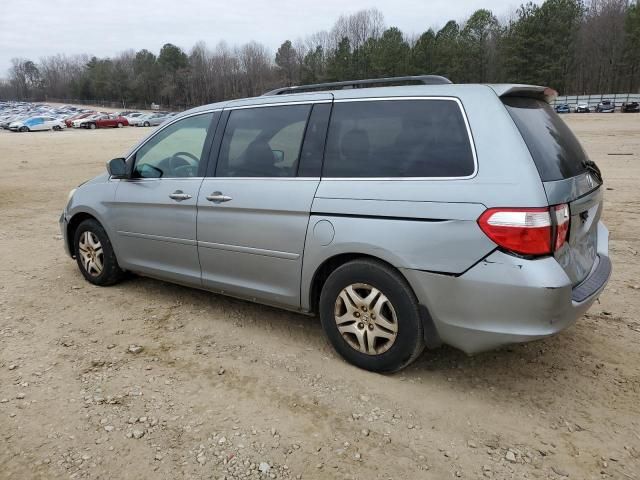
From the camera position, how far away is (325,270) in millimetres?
3527

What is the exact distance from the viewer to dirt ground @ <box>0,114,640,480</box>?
262 cm

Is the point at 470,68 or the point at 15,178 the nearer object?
the point at 15,178

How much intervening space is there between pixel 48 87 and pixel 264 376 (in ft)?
549

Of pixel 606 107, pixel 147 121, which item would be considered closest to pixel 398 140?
pixel 147 121

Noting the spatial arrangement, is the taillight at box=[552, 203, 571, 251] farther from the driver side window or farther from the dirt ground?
the driver side window

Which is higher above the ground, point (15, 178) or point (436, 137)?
point (436, 137)

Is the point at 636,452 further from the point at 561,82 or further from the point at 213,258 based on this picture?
the point at 561,82

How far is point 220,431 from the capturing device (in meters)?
2.88

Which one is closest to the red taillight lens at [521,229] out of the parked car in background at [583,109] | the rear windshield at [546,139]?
the rear windshield at [546,139]

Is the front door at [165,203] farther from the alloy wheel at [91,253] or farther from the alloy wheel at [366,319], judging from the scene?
the alloy wheel at [366,319]

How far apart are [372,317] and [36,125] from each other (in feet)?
173

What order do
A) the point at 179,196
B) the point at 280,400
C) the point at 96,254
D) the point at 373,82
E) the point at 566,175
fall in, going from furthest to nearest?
the point at 96,254 → the point at 179,196 → the point at 373,82 → the point at 280,400 → the point at 566,175

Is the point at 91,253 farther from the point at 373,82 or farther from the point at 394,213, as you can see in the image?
the point at 394,213

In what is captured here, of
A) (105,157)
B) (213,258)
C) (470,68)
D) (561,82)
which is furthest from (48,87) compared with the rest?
(213,258)
